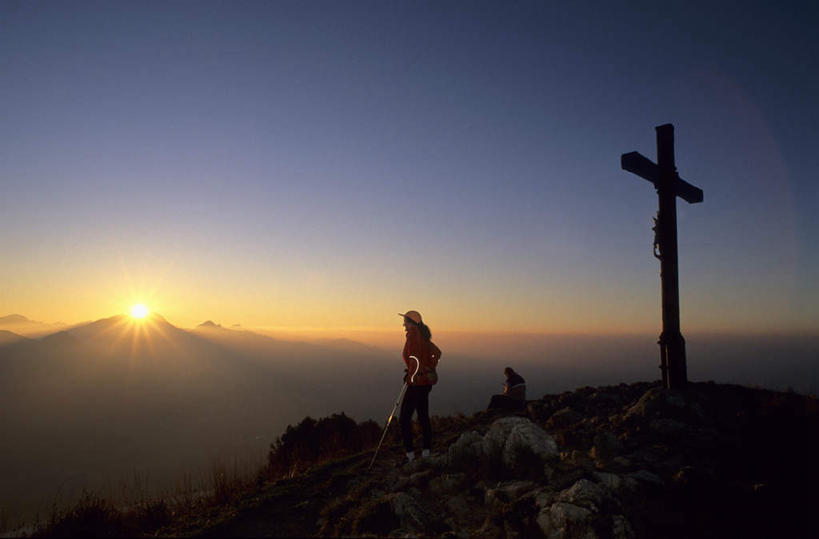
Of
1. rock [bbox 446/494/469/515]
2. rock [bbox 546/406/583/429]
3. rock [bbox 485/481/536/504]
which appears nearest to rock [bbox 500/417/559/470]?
rock [bbox 485/481/536/504]

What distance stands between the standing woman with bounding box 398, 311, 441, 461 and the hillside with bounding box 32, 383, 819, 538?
609 mm

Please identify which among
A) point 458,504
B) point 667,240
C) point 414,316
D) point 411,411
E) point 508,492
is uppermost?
point 667,240

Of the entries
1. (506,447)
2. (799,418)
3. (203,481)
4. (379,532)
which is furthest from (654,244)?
(203,481)

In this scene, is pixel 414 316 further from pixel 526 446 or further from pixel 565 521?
pixel 565 521

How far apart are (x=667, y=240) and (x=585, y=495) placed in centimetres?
649

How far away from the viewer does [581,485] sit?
5.05 meters

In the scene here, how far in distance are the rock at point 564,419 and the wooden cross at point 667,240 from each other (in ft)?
6.63

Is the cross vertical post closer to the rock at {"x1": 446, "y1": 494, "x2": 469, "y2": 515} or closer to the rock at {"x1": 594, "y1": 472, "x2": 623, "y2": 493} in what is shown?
the rock at {"x1": 594, "y1": 472, "x2": 623, "y2": 493}

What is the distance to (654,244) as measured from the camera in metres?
9.47

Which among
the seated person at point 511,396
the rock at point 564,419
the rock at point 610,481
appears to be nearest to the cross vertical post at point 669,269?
the rock at point 564,419

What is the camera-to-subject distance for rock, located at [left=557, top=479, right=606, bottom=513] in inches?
190

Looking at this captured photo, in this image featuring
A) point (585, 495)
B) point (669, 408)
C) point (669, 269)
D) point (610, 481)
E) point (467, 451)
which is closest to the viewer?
point (585, 495)

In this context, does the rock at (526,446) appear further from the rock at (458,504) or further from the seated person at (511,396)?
the seated person at (511,396)

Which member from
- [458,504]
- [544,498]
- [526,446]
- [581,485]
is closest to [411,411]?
[526,446]
